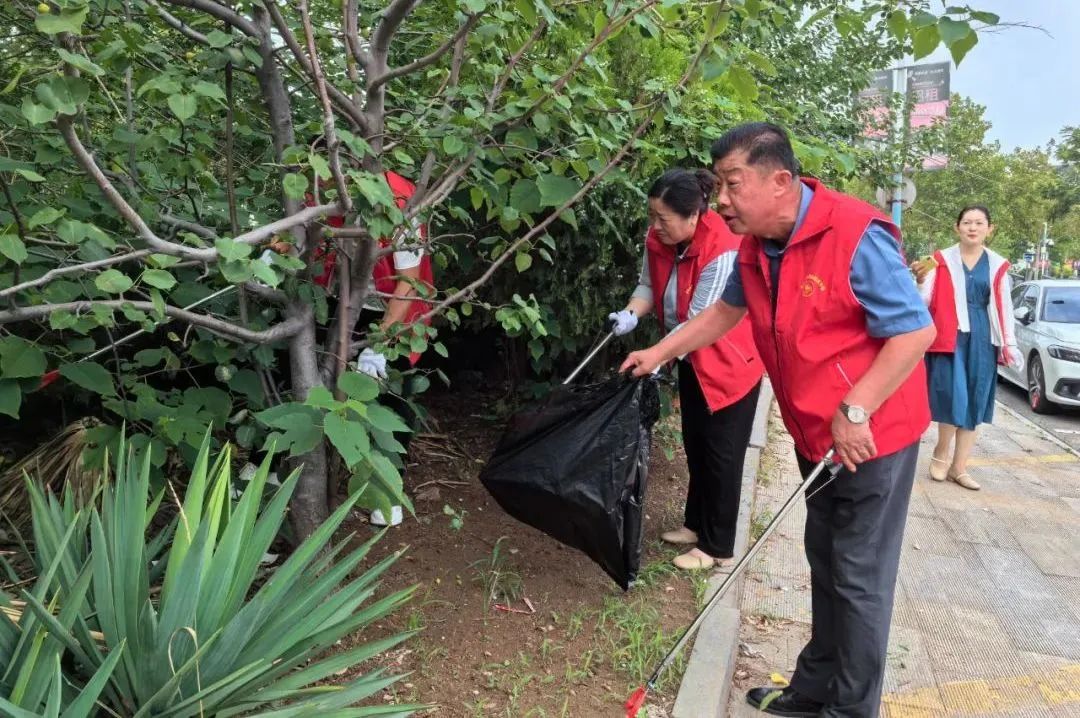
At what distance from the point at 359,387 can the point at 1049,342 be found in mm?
9378

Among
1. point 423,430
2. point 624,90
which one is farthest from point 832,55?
point 423,430

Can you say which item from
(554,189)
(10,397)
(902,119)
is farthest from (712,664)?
(902,119)

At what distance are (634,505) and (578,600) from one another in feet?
1.91

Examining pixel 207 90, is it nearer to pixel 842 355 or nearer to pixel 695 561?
pixel 842 355

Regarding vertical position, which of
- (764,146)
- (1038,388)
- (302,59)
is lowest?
(1038,388)

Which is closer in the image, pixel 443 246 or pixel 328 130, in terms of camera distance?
pixel 328 130

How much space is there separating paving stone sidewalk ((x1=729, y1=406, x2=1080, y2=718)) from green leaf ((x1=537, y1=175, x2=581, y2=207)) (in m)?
1.91

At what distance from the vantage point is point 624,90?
4.20 m

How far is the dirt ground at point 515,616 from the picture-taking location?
104 inches

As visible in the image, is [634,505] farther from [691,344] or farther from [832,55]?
→ [832,55]

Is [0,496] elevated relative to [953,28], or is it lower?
lower

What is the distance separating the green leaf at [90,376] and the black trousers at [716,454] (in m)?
2.35

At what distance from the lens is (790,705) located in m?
2.79

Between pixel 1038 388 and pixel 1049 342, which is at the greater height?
pixel 1049 342
